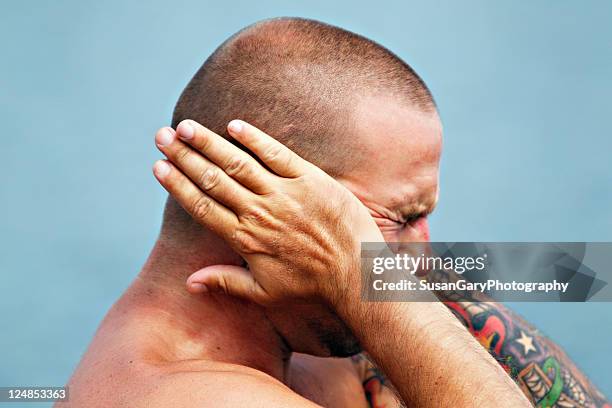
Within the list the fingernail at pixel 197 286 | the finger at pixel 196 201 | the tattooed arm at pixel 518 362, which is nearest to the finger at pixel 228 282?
the fingernail at pixel 197 286

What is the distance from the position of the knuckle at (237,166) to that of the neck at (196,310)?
212 millimetres

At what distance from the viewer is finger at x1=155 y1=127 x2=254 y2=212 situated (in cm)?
140

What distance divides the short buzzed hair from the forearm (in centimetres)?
30

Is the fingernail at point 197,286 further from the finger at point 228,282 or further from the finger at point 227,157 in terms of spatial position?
the finger at point 227,157

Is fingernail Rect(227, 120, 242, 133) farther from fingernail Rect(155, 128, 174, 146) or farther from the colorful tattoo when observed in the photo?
the colorful tattoo

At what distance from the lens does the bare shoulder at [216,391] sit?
1256 millimetres

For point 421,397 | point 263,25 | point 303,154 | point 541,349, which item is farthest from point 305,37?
point 541,349

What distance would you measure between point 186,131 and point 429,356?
518mm

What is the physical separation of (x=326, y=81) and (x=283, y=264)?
36 cm

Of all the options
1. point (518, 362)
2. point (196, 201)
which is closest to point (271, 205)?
point (196, 201)

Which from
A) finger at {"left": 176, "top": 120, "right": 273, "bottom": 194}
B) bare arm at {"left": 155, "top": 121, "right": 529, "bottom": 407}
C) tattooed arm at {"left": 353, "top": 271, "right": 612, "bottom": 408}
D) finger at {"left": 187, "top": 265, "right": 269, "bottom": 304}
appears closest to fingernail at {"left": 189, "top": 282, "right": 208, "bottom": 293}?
finger at {"left": 187, "top": 265, "right": 269, "bottom": 304}

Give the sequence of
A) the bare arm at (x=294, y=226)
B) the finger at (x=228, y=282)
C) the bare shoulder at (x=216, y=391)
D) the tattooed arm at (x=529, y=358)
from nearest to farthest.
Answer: the bare shoulder at (x=216, y=391) → the bare arm at (x=294, y=226) → the finger at (x=228, y=282) → the tattooed arm at (x=529, y=358)

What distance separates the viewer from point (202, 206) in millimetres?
1426

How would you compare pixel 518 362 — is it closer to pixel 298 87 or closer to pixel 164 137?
pixel 298 87
